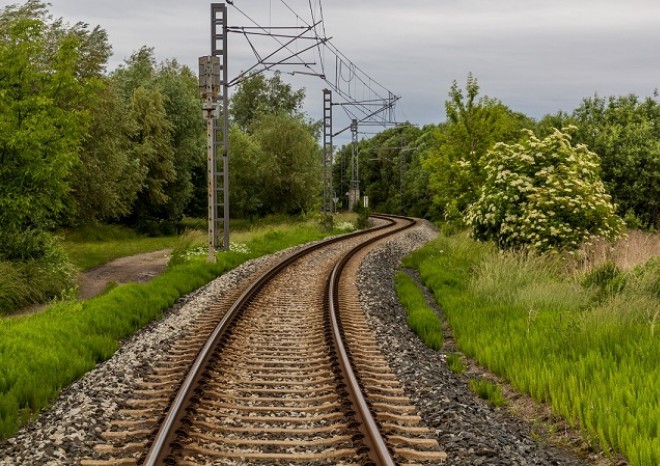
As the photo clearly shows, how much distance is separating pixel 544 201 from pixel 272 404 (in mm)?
10965

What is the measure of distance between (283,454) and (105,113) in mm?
→ 28357

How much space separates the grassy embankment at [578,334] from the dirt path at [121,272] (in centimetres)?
951

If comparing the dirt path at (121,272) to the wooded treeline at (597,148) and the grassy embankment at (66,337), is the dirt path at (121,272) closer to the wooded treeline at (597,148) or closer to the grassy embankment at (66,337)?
the grassy embankment at (66,337)

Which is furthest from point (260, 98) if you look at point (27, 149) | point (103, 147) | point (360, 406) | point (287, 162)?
point (360, 406)

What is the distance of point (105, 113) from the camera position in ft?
99.2

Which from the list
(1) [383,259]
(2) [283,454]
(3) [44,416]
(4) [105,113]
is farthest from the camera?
(4) [105,113]

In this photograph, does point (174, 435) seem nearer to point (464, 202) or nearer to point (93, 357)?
point (93, 357)

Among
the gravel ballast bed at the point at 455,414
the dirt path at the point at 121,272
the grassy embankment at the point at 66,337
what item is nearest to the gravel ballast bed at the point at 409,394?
the gravel ballast bed at the point at 455,414

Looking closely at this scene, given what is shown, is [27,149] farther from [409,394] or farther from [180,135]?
[180,135]

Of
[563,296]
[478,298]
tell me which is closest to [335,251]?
[478,298]

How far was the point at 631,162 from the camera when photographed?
2567 centimetres

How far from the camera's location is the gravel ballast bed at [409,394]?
5.23 meters

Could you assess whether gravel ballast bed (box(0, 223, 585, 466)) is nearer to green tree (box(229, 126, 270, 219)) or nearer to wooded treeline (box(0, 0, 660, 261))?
wooded treeline (box(0, 0, 660, 261))

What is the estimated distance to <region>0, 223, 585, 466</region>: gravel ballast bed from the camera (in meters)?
5.23
